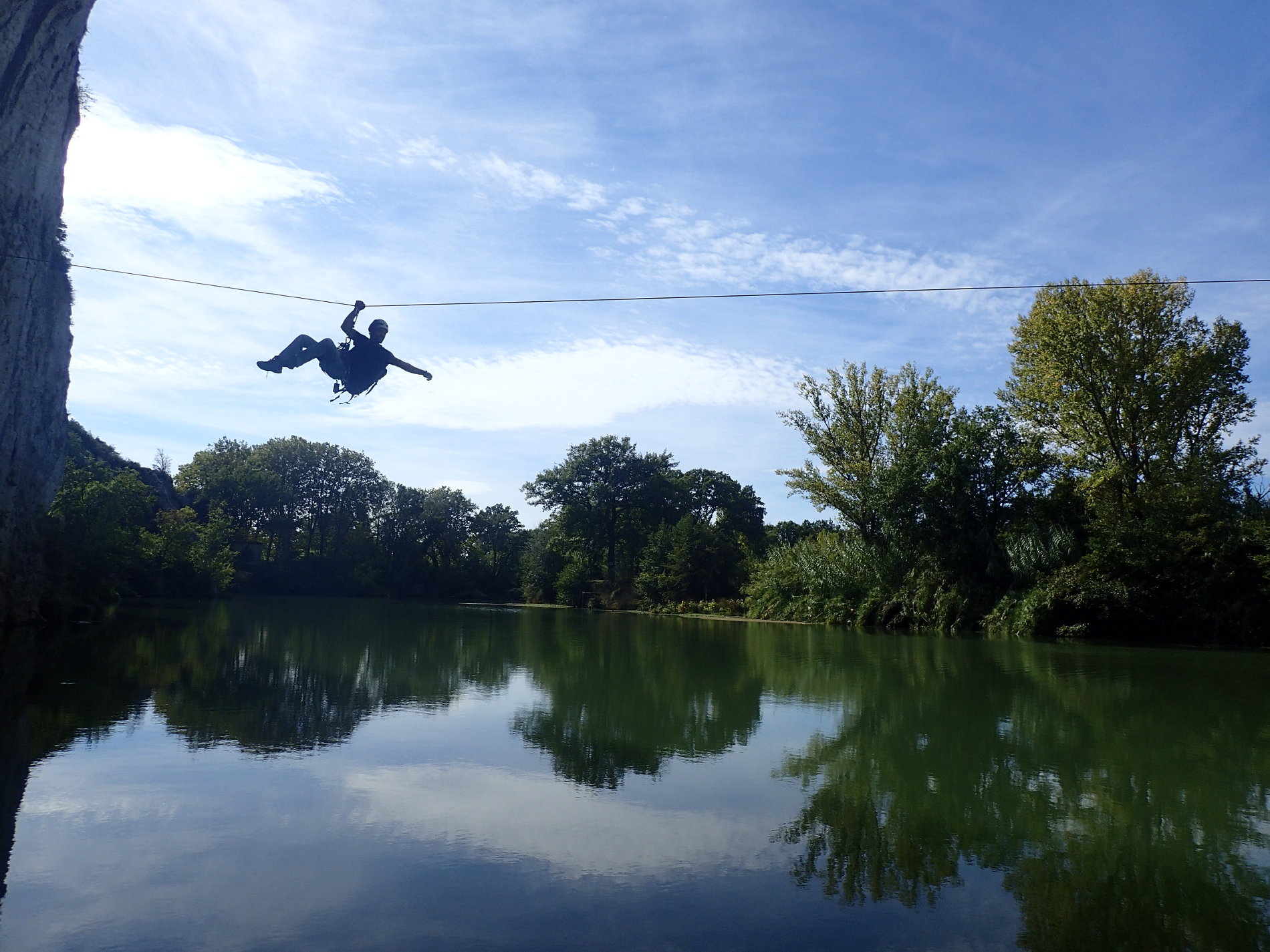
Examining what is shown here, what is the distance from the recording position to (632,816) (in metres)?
6.36

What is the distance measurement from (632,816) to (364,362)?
18.3 ft

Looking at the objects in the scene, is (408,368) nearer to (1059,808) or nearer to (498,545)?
(1059,808)

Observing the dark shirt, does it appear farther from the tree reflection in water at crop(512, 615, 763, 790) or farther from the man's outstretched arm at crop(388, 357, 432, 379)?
the tree reflection in water at crop(512, 615, 763, 790)

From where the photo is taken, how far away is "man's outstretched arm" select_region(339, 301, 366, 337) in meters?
8.94

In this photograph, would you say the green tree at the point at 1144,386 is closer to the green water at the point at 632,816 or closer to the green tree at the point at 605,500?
the green water at the point at 632,816

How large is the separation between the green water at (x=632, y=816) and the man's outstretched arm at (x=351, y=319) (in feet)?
13.4

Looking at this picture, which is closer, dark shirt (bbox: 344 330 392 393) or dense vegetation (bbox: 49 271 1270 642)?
dark shirt (bbox: 344 330 392 393)

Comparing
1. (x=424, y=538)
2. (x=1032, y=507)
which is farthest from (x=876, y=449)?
(x=424, y=538)

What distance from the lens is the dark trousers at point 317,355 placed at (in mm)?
8875

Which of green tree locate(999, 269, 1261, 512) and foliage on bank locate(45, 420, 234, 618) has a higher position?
green tree locate(999, 269, 1261, 512)

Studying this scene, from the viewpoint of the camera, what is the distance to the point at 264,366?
878 cm

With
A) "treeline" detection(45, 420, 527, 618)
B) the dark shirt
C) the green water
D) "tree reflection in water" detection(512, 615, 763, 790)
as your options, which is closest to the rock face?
the green water

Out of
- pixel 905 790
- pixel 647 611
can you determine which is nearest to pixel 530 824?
pixel 905 790

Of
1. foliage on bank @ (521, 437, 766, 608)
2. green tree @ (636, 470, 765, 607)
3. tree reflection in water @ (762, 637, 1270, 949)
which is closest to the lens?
tree reflection in water @ (762, 637, 1270, 949)
